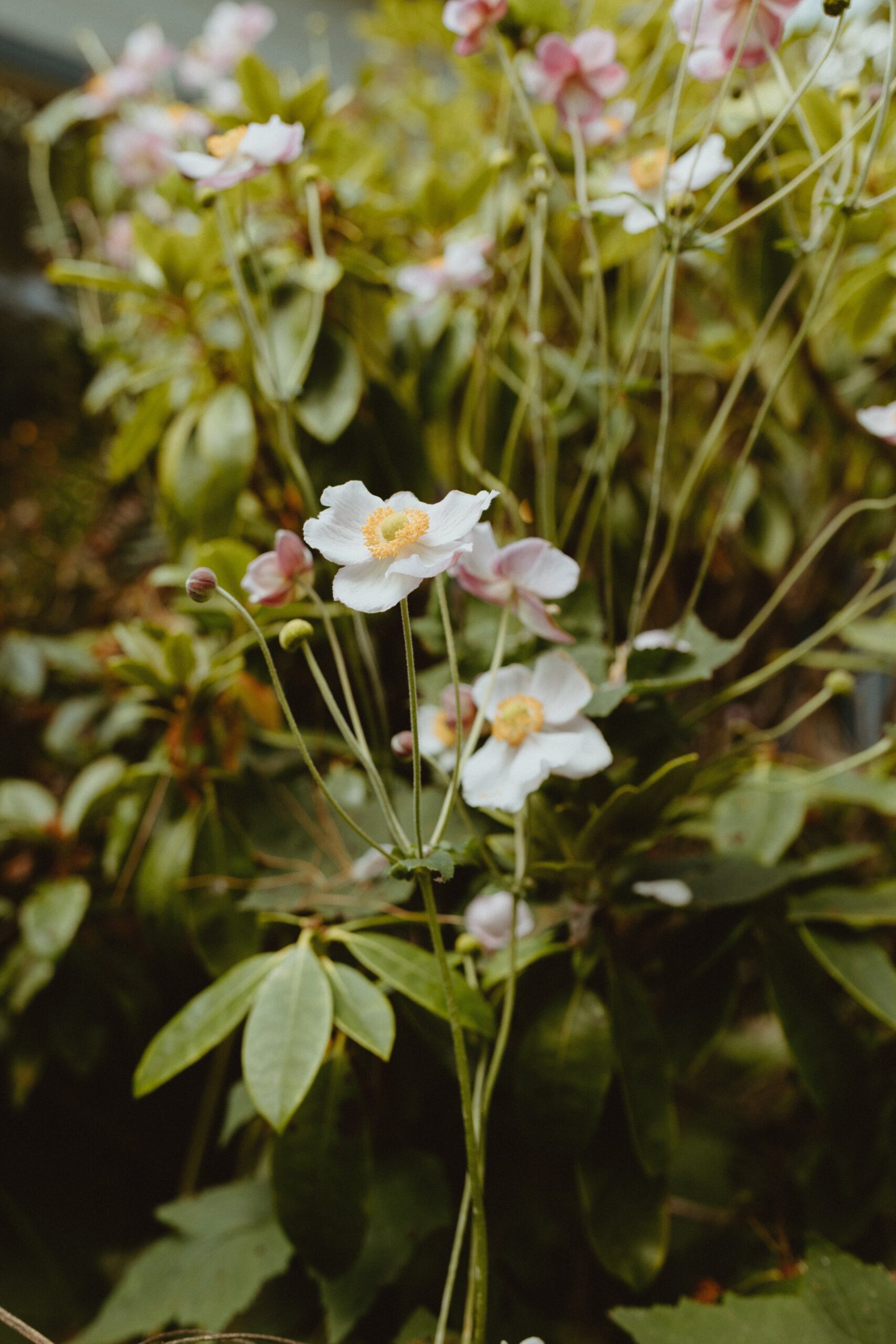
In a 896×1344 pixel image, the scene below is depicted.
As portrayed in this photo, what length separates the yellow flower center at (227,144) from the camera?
21.9 inches

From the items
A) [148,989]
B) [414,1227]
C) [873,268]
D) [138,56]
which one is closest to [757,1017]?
[414,1227]

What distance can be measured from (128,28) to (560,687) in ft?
6.89

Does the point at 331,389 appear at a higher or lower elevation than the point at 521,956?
higher

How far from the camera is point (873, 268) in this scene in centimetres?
75

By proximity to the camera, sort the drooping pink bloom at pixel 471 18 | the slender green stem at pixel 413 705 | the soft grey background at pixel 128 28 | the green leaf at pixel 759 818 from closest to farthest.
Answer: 1. the slender green stem at pixel 413 705
2. the drooping pink bloom at pixel 471 18
3. the green leaf at pixel 759 818
4. the soft grey background at pixel 128 28

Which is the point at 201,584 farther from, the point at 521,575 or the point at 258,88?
the point at 258,88

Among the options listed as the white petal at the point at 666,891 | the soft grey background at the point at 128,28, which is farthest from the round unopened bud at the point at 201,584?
the soft grey background at the point at 128,28

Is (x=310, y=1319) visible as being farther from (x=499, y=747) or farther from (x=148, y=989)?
(x=499, y=747)

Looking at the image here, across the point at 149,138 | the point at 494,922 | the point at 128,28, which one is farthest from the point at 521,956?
the point at 128,28

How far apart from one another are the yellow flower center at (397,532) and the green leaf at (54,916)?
0.56 meters

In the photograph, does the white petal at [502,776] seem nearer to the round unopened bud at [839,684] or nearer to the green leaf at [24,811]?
the round unopened bud at [839,684]

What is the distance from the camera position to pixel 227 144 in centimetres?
57

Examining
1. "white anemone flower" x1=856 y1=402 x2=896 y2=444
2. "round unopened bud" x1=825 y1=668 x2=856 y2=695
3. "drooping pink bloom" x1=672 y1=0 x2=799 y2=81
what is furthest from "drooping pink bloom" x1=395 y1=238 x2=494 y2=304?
"round unopened bud" x1=825 y1=668 x2=856 y2=695

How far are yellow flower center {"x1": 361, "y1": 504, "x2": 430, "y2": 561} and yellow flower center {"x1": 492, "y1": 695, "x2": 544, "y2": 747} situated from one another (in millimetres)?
132
